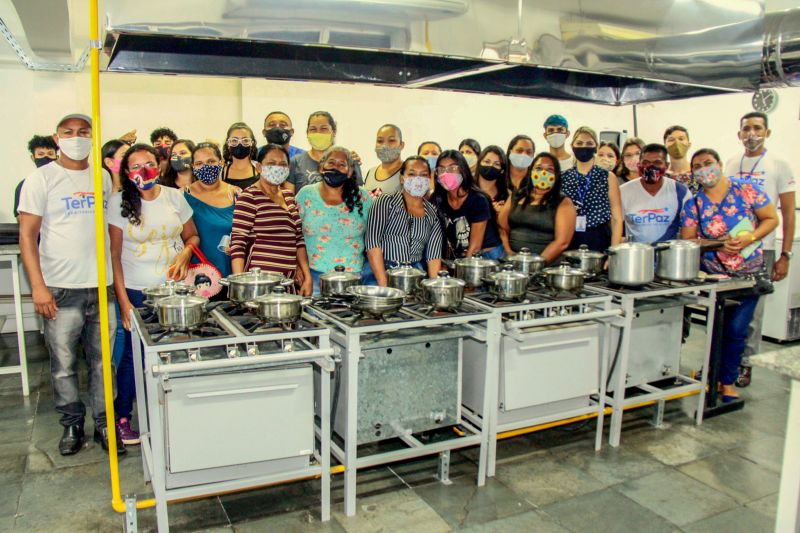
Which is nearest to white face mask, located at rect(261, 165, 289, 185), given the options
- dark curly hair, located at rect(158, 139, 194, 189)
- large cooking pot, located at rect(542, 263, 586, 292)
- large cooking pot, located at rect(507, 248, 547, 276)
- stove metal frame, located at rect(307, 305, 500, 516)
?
stove metal frame, located at rect(307, 305, 500, 516)

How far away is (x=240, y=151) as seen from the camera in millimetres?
3594

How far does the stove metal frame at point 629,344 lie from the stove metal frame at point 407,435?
0.78 metres

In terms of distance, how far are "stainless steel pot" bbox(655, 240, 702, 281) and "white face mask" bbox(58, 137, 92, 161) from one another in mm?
2848

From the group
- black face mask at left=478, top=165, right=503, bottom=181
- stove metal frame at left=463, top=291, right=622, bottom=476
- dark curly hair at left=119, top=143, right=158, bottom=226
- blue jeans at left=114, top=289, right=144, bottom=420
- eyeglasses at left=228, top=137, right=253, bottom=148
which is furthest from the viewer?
black face mask at left=478, top=165, right=503, bottom=181

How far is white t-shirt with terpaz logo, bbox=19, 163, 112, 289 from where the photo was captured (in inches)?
110

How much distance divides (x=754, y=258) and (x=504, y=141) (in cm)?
442

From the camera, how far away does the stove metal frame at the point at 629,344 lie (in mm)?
3096

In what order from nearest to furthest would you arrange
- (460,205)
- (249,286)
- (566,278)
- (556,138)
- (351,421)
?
1. (351,421)
2. (249,286)
3. (566,278)
4. (460,205)
5. (556,138)

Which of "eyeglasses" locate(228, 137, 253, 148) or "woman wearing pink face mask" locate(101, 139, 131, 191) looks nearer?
"woman wearing pink face mask" locate(101, 139, 131, 191)

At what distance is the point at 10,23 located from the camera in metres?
3.59

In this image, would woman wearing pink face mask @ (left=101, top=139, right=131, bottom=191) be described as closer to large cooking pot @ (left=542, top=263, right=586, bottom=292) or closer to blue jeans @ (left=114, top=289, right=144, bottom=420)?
blue jeans @ (left=114, top=289, right=144, bottom=420)

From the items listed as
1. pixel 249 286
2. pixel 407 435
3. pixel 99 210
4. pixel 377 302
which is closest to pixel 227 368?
pixel 249 286

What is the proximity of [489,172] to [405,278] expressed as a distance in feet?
4.15

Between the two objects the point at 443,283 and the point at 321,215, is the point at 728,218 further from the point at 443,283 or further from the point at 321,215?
the point at 321,215
